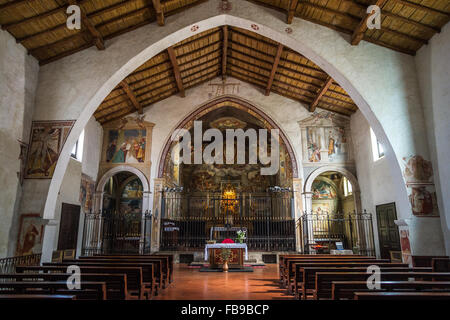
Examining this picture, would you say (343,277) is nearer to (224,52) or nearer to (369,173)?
(369,173)

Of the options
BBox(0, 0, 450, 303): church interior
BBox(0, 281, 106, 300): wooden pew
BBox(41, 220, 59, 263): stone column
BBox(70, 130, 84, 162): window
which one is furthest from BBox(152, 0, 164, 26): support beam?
BBox(0, 281, 106, 300): wooden pew

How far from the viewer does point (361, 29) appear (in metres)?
9.12

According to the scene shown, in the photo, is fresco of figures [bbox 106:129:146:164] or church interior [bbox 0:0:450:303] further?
fresco of figures [bbox 106:129:146:164]

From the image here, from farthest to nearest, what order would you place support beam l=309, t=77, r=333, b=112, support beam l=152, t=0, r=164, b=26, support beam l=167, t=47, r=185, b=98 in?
support beam l=309, t=77, r=333, b=112, support beam l=167, t=47, r=185, b=98, support beam l=152, t=0, r=164, b=26

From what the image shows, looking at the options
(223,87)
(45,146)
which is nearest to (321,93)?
(223,87)

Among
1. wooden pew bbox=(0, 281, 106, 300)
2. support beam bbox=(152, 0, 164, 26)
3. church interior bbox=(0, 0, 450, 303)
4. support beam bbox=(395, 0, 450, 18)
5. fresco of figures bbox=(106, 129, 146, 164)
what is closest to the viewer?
wooden pew bbox=(0, 281, 106, 300)

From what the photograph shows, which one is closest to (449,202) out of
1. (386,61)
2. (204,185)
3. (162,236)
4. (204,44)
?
(386,61)

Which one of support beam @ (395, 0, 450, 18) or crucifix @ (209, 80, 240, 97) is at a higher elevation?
crucifix @ (209, 80, 240, 97)

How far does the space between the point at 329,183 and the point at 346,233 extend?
3232 mm

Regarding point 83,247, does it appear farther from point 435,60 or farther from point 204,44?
point 435,60

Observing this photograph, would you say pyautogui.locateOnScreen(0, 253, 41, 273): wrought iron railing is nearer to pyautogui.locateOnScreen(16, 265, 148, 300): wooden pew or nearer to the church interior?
the church interior

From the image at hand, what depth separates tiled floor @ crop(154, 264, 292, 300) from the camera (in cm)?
656

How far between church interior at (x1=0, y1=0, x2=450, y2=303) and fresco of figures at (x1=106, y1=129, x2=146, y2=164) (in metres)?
0.07

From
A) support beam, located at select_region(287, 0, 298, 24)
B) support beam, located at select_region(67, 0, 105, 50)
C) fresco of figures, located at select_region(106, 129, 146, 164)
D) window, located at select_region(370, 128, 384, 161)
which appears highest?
support beam, located at select_region(287, 0, 298, 24)
